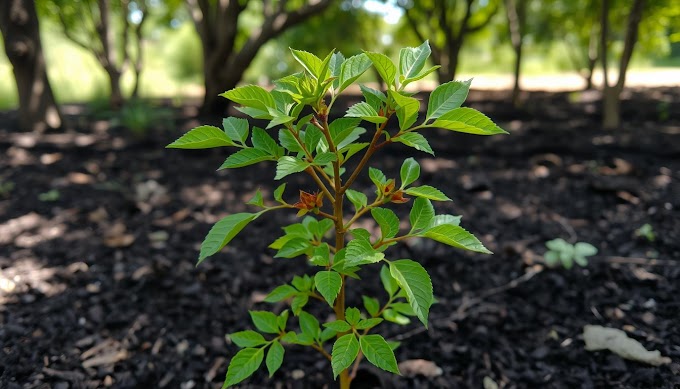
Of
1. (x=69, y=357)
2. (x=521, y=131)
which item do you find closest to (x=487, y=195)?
(x=521, y=131)

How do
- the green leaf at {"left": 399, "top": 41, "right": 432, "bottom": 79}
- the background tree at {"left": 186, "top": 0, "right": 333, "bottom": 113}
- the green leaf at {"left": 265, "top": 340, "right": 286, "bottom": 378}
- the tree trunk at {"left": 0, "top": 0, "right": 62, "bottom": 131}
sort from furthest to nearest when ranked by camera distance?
the background tree at {"left": 186, "top": 0, "right": 333, "bottom": 113} < the tree trunk at {"left": 0, "top": 0, "right": 62, "bottom": 131} < the green leaf at {"left": 265, "top": 340, "right": 286, "bottom": 378} < the green leaf at {"left": 399, "top": 41, "right": 432, "bottom": 79}

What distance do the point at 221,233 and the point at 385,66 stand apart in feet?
1.53

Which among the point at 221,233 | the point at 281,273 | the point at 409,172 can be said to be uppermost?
the point at 409,172

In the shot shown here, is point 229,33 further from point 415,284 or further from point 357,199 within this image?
point 415,284

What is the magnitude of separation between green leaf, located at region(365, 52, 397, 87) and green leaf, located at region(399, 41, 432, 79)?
0.04m

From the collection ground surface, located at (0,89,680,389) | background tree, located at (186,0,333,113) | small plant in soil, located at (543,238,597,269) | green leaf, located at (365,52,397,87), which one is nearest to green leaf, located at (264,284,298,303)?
ground surface, located at (0,89,680,389)

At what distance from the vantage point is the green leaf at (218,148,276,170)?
839 mm

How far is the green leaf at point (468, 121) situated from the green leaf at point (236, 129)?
1.38ft

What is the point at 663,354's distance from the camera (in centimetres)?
145

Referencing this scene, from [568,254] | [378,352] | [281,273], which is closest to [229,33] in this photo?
[281,273]

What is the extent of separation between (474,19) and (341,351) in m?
11.3

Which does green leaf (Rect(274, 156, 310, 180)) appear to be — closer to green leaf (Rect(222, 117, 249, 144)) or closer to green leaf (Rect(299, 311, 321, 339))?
green leaf (Rect(222, 117, 249, 144))

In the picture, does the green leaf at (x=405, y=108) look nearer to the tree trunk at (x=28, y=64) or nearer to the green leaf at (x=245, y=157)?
the green leaf at (x=245, y=157)

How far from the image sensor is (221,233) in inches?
34.0
